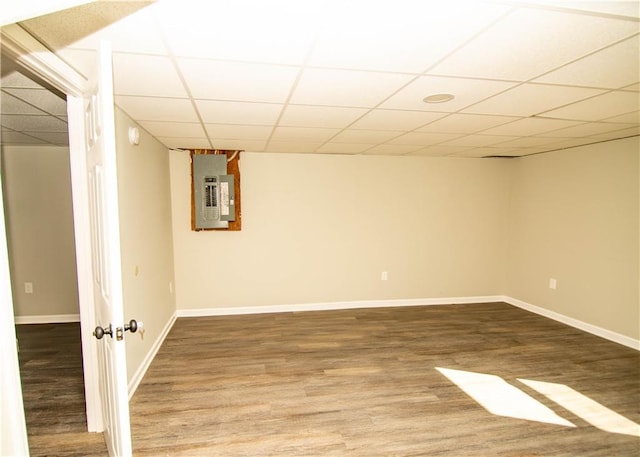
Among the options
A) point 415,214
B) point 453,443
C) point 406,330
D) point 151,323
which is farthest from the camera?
point 415,214

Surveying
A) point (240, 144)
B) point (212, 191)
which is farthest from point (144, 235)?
point (240, 144)

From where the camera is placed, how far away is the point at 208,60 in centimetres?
163

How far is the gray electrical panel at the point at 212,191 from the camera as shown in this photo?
404 centimetres

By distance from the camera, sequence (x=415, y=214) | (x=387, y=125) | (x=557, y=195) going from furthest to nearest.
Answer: (x=415, y=214) → (x=557, y=195) → (x=387, y=125)

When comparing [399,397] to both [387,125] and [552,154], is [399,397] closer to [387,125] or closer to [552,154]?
[387,125]

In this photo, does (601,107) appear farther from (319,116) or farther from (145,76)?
(145,76)

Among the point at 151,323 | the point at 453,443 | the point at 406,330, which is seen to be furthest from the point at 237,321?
the point at 453,443

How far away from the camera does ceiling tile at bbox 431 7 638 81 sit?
1301 millimetres

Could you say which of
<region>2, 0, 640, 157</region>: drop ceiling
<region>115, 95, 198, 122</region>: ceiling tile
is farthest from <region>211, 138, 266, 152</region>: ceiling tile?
<region>115, 95, 198, 122</region>: ceiling tile

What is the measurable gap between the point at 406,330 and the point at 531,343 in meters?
1.31

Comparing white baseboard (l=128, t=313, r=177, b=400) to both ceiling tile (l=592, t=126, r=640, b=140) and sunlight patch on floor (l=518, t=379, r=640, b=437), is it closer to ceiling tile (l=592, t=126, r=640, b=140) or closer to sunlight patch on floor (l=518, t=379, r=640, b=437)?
sunlight patch on floor (l=518, t=379, r=640, b=437)

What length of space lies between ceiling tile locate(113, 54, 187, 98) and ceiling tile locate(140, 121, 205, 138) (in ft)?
2.48

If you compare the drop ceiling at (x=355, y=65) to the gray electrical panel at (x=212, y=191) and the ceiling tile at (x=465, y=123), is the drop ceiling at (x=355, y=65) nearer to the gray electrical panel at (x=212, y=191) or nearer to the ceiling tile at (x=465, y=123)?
the ceiling tile at (x=465, y=123)

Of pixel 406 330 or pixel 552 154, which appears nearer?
pixel 406 330
